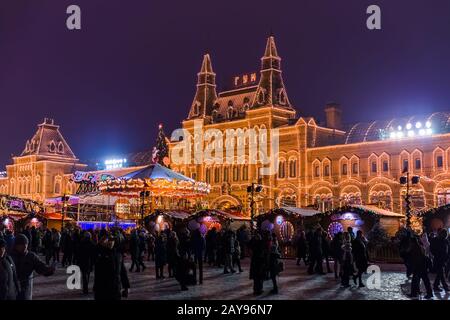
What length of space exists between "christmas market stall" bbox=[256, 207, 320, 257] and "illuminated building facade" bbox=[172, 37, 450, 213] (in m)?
9.36

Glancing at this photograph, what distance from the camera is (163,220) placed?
35.2 m

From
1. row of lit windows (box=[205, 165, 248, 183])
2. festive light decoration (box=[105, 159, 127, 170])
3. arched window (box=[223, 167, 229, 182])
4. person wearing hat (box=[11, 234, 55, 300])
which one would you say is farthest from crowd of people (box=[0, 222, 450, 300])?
festive light decoration (box=[105, 159, 127, 170])

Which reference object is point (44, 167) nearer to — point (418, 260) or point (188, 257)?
point (188, 257)

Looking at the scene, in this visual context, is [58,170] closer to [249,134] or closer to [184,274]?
[249,134]

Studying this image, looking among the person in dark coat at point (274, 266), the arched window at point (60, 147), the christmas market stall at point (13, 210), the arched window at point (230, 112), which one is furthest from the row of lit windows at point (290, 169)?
the person in dark coat at point (274, 266)

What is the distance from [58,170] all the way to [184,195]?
162ft

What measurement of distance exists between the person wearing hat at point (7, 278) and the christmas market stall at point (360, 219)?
22134 millimetres

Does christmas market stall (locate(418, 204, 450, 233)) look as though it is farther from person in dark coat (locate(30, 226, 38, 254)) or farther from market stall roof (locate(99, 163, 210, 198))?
person in dark coat (locate(30, 226, 38, 254))

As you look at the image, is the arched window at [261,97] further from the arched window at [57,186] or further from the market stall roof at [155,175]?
the arched window at [57,186]

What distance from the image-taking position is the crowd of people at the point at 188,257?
8109 millimetres

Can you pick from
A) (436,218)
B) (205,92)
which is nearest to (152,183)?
(436,218)

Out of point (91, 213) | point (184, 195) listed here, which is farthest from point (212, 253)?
point (91, 213)

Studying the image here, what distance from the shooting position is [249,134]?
60.7m

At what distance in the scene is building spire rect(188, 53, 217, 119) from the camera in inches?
2750
